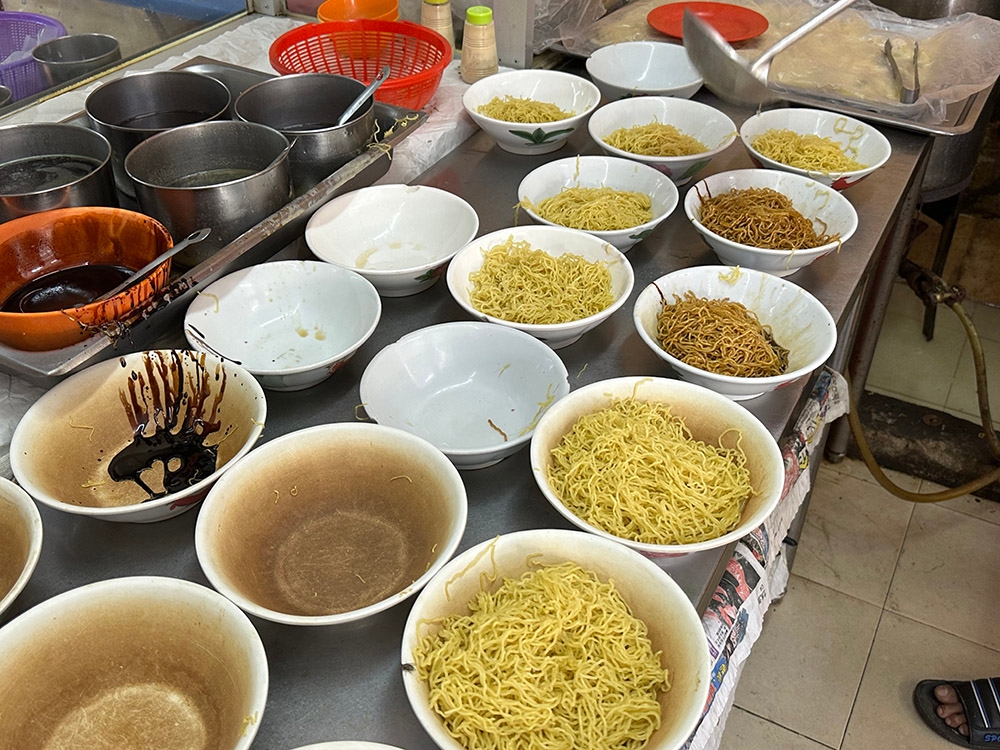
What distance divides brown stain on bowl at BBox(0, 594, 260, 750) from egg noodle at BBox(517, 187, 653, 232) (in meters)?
1.39

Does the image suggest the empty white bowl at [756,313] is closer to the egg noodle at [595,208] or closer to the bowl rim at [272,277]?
the egg noodle at [595,208]

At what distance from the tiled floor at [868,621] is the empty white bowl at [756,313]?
151 centimetres

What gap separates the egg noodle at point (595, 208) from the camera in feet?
7.06

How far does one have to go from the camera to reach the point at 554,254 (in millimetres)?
2100

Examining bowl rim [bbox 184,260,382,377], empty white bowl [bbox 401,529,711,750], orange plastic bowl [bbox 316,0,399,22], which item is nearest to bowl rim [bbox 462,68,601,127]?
orange plastic bowl [bbox 316,0,399,22]

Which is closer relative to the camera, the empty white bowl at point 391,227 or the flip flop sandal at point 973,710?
the empty white bowl at point 391,227

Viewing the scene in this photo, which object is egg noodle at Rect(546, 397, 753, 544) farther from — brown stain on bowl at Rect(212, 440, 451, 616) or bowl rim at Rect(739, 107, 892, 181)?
bowl rim at Rect(739, 107, 892, 181)

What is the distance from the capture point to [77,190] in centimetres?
178

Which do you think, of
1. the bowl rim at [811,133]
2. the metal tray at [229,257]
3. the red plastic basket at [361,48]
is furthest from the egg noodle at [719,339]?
the red plastic basket at [361,48]

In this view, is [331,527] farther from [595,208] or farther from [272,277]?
[595,208]

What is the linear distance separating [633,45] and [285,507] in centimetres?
238

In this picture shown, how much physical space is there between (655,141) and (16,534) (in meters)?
2.00

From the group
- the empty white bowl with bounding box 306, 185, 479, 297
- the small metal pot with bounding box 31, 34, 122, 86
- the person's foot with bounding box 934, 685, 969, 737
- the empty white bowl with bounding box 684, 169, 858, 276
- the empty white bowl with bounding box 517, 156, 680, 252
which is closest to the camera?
the empty white bowl with bounding box 684, 169, 858, 276

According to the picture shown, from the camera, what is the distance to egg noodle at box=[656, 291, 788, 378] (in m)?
1.74
